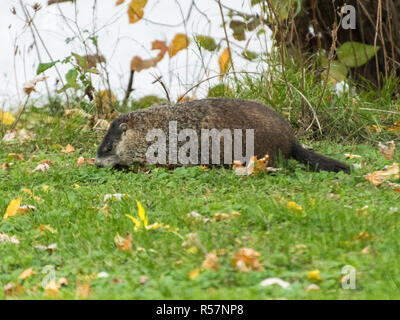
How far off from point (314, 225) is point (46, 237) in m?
1.80

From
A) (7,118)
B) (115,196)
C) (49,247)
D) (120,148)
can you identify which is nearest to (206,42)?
(120,148)

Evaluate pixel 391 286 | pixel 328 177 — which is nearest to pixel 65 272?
pixel 391 286

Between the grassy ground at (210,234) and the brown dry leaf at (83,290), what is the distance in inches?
1.7

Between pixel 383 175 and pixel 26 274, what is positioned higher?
pixel 383 175

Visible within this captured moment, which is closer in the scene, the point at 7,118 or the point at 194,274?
the point at 194,274

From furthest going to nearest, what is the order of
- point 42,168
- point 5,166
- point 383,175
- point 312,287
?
point 5,166
point 42,168
point 383,175
point 312,287

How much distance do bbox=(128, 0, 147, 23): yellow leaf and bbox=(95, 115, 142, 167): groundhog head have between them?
2124mm

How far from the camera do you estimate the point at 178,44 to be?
8.23 metres

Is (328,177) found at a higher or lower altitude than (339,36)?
Result: lower

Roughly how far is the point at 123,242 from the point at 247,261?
89 centimetres

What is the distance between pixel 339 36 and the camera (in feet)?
30.7

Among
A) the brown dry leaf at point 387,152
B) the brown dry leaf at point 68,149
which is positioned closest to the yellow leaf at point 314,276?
the brown dry leaf at point 387,152

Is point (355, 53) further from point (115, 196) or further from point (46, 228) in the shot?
point (46, 228)
